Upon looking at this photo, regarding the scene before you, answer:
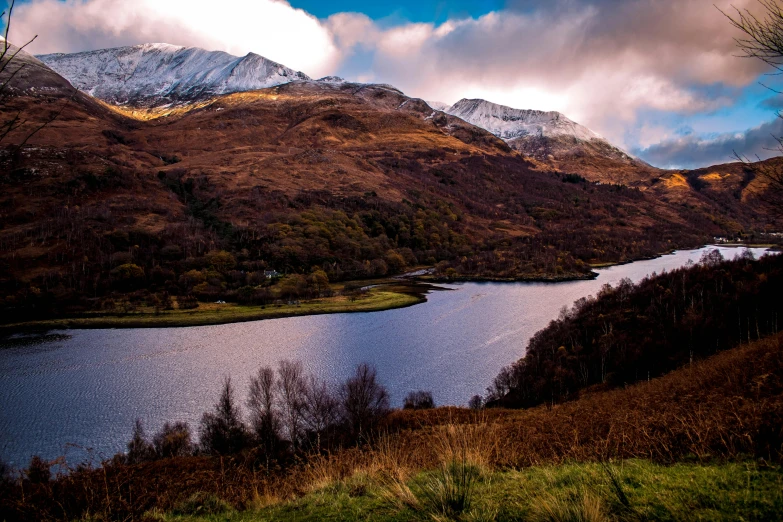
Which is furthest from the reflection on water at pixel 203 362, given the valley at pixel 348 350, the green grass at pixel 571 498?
the green grass at pixel 571 498

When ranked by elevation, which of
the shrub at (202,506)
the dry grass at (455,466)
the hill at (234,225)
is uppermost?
the hill at (234,225)

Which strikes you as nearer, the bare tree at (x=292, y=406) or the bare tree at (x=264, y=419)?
the bare tree at (x=264, y=419)

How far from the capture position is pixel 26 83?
188500 millimetres

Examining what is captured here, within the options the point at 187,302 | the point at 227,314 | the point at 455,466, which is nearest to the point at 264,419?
the point at 455,466

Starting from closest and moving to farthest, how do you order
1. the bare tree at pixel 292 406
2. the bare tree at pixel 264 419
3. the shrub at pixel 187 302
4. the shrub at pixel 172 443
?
the shrub at pixel 172 443 → the bare tree at pixel 264 419 → the bare tree at pixel 292 406 → the shrub at pixel 187 302

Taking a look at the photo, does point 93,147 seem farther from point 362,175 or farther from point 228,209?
point 362,175

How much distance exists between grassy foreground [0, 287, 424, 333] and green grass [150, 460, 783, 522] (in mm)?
68065

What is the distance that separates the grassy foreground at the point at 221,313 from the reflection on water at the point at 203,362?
2.73 m

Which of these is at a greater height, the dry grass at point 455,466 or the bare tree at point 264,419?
the dry grass at point 455,466

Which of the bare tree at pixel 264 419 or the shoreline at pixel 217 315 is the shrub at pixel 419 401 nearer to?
the bare tree at pixel 264 419

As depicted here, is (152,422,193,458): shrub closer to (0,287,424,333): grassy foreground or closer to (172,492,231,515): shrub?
(172,492,231,515): shrub

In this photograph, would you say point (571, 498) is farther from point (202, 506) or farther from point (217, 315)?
point (217, 315)

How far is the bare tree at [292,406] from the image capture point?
2795 centimetres

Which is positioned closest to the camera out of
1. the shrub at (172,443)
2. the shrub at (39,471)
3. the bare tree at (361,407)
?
the shrub at (39,471)
